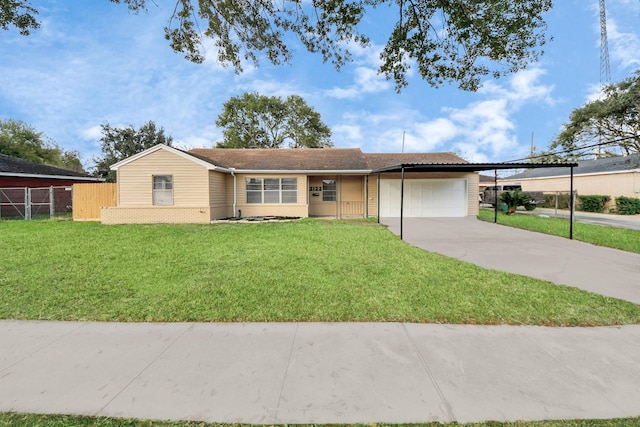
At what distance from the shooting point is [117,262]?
21.2 feet

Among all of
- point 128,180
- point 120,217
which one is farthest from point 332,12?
point 120,217

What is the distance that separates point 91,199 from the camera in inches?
577

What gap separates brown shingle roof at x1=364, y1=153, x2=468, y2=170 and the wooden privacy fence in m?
14.3

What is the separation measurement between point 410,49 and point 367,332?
22.0 ft

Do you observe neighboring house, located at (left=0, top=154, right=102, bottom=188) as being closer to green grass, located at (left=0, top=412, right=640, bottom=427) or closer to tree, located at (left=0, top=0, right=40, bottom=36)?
tree, located at (left=0, top=0, right=40, bottom=36)

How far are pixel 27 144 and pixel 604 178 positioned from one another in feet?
192

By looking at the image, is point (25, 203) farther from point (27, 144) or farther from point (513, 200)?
point (27, 144)

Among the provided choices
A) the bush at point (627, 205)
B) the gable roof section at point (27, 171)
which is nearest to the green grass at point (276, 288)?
the gable roof section at point (27, 171)

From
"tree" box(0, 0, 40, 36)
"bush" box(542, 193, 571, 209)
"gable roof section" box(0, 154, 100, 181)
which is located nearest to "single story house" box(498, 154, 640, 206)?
"bush" box(542, 193, 571, 209)

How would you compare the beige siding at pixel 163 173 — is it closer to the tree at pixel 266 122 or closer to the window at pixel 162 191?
the window at pixel 162 191

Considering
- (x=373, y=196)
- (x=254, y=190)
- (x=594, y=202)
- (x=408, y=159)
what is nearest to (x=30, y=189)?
(x=254, y=190)

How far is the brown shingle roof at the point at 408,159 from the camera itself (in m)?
17.8

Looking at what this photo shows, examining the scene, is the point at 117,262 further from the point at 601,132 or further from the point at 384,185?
the point at 601,132

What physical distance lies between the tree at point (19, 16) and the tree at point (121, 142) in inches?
827
